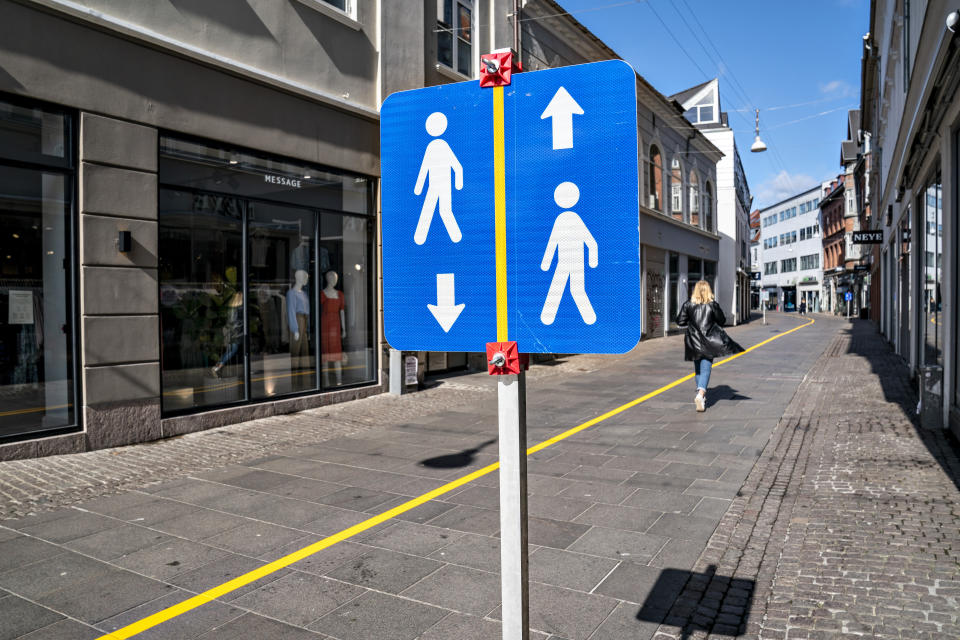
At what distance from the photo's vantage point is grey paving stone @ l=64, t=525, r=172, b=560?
4.50m

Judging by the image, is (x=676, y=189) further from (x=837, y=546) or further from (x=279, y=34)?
(x=837, y=546)

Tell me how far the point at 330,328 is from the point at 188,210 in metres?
3.20

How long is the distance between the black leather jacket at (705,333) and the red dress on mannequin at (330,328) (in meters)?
5.44

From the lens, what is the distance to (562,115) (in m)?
2.04

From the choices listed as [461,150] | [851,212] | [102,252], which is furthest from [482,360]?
[851,212]

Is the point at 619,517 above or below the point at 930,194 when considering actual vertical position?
below

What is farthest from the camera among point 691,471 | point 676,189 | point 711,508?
point 676,189

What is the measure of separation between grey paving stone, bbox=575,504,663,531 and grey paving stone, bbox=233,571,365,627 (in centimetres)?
193

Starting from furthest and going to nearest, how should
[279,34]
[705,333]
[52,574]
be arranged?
[705,333]
[279,34]
[52,574]

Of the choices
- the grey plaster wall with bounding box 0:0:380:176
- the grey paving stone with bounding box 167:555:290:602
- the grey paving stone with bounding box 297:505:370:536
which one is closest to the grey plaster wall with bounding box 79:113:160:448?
the grey plaster wall with bounding box 0:0:380:176

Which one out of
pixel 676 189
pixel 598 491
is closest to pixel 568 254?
pixel 598 491

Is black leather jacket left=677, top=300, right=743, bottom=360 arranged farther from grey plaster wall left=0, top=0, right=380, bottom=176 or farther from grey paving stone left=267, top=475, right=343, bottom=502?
grey paving stone left=267, top=475, right=343, bottom=502

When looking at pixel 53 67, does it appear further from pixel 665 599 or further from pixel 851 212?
pixel 851 212

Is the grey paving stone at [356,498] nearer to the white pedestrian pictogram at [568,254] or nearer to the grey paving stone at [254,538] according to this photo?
the grey paving stone at [254,538]
